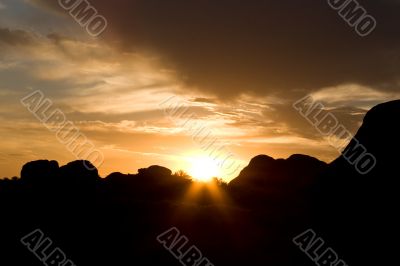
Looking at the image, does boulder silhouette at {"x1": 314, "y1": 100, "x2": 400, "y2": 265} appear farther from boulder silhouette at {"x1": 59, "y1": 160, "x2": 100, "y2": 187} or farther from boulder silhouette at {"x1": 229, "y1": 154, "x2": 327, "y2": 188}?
boulder silhouette at {"x1": 229, "y1": 154, "x2": 327, "y2": 188}

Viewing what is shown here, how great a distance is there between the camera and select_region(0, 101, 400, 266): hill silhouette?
20016mm

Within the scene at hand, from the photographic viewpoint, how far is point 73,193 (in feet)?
113

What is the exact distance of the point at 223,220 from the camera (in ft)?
90.3

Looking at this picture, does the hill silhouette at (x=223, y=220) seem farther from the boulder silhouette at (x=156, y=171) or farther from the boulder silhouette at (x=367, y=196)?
the boulder silhouette at (x=156, y=171)

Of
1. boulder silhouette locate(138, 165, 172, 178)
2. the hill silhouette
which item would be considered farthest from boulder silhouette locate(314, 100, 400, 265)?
boulder silhouette locate(138, 165, 172, 178)

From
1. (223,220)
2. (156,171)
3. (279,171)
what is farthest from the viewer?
(156,171)

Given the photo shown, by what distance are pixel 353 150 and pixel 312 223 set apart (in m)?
4.18

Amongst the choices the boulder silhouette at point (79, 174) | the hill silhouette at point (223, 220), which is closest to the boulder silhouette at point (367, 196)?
the hill silhouette at point (223, 220)

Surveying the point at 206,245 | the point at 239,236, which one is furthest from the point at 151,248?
the point at 239,236

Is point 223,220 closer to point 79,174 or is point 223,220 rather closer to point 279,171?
point 79,174

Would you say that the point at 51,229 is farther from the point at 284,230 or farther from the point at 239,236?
the point at 284,230

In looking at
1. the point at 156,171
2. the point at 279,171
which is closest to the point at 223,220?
the point at 279,171

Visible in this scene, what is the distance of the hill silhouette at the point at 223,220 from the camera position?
20.0 metres

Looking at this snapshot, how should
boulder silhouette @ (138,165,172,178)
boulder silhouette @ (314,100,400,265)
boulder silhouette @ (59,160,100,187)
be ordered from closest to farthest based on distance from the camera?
1. boulder silhouette @ (314,100,400,265)
2. boulder silhouette @ (59,160,100,187)
3. boulder silhouette @ (138,165,172,178)
